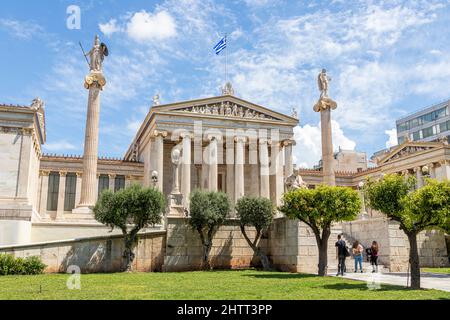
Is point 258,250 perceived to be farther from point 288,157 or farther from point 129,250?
point 288,157

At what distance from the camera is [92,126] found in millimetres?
32750

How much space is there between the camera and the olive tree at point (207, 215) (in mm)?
24078

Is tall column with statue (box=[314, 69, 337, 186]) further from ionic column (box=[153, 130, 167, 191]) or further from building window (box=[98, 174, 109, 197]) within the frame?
building window (box=[98, 174, 109, 197])

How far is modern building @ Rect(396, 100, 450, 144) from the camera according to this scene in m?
82.3

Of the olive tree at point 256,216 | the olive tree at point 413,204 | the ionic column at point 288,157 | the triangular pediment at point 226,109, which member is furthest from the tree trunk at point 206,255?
the ionic column at point 288,157

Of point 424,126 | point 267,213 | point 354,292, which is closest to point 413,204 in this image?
point 354,292

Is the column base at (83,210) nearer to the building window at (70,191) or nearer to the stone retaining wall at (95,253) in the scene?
the stone retaining wall at (95,253)

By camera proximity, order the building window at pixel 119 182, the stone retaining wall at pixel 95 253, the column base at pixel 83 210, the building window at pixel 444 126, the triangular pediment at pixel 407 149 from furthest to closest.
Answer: the building window at pixel 444 126 < the triangular pediment at pixel 407 149 < the building window at pixel 119 182 < the column base at pixel 83 210 < the stone retaining wall at pixel 95 253

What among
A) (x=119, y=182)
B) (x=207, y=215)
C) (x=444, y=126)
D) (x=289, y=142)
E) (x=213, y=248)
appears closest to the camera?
(x=207, y=215)

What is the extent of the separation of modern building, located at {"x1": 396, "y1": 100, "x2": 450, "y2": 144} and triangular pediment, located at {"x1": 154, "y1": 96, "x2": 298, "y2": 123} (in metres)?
40.2

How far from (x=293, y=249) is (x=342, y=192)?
4445mm

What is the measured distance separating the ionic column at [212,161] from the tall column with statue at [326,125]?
502 inches

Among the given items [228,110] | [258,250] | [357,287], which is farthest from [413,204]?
[228,110]

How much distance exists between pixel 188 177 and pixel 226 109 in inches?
353
